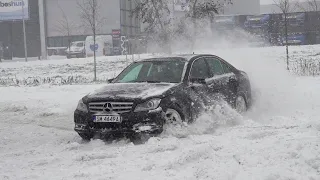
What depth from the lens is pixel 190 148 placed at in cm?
591

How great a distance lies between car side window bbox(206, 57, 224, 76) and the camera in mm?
8707

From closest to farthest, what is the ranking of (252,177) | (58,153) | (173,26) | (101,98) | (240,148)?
(252,177)
(240,148)
(58,153)
(101,98)
(173,26)

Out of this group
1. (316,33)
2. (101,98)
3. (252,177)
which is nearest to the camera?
(252,177)

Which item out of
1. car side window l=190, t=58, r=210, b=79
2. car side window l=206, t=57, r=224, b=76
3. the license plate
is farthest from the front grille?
car side window l=206, t=57, r=224, b=76

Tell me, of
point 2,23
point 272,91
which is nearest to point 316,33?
point 272,91

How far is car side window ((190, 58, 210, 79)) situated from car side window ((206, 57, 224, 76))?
197mm

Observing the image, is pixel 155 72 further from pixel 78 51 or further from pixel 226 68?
pixel 78 51

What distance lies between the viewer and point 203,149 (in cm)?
575

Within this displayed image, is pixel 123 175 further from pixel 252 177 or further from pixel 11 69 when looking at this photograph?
pixel 11 69

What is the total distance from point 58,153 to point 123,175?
184 cm

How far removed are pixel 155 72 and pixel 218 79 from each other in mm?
1323

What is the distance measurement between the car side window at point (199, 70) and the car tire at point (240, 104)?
36.7 inches

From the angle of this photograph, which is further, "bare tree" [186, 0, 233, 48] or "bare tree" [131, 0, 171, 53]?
"bare tree" [131, 0, 171, 53]

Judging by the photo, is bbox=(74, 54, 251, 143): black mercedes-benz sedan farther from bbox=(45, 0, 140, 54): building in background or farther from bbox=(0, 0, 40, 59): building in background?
bbox=(0, 0, 40, 59): building in background
